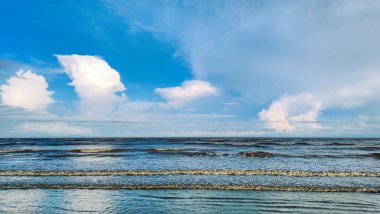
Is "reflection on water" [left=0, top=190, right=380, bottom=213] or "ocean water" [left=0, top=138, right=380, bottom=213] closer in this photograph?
"reflection on water" [left=0, top=190, right=380, bottom=213]

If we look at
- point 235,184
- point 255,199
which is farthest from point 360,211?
point 235,184

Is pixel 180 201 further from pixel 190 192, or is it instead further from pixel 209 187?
pixel 209 187

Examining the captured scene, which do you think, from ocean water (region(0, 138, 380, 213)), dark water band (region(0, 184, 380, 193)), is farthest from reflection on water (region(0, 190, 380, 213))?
dark water band (region(0, 184, 380, 193))

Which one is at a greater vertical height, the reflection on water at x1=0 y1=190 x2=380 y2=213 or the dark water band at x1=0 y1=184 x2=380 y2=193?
the dark water band at x1=0 y1=184 x2=380 y2=193

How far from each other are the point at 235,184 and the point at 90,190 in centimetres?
799

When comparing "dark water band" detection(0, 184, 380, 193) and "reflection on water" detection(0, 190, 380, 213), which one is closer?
"reflection on water" detection(0, 190, 380, 213)

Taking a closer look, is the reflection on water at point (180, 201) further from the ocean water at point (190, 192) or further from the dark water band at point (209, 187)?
the dark water band at point (209, 187)

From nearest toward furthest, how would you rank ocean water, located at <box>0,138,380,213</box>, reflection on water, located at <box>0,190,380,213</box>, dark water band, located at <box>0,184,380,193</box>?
reflection on water, located at <box>0,190,380,213</box>, ocean water, located at <box>0,138,380,213</box>, dark water band, located at <box>0,184,380,193</box>

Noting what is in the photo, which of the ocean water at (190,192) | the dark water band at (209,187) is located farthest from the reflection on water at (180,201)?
the dark water band at (209,187)

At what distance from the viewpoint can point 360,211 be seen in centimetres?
1318

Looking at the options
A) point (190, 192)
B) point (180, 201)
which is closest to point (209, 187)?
point (190, 192)

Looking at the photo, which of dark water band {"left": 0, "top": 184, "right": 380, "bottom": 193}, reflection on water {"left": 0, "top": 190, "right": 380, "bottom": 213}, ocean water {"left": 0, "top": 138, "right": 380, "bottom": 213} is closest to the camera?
reflection on water {"left": 0, "top": 190, "right": 380, "bottom": 213}

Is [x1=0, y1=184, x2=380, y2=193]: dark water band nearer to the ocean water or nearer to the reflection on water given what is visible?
the ocean water

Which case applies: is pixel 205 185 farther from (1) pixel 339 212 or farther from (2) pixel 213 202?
(1) pixel 339 212
